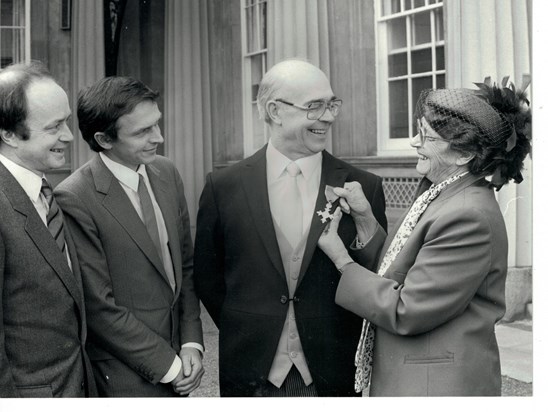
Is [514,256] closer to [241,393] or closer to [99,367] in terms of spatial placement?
→ [241,393]

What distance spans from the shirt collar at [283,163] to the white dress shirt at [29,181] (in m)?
0.83

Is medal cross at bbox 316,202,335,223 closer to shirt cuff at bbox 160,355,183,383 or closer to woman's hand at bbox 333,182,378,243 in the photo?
woman's hand at bbox 333,182,378,243

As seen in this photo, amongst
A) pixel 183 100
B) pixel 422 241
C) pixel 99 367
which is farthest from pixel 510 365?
pixel 183 100

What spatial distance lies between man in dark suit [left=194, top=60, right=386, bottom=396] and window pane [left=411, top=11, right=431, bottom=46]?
210 centimetres

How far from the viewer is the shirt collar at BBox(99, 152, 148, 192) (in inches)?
87.4

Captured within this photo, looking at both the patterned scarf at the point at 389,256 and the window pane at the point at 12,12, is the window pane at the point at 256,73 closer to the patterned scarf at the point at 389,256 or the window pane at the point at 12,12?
the window pane at the point at 12,12

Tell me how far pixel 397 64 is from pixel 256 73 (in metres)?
0.90

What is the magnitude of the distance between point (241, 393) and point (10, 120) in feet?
3.91

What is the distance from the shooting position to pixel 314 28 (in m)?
3.90

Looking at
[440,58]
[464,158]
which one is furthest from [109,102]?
[440,58]

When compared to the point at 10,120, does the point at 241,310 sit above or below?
below

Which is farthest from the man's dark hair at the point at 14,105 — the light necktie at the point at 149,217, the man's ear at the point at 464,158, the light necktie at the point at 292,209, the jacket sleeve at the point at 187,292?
the man's ear at the point at 464,158

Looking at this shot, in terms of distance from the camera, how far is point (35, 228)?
181 cm

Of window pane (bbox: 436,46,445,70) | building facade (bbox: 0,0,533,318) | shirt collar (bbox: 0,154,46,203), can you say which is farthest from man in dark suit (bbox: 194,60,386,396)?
window pane (bbox: 436,46,445,70)
